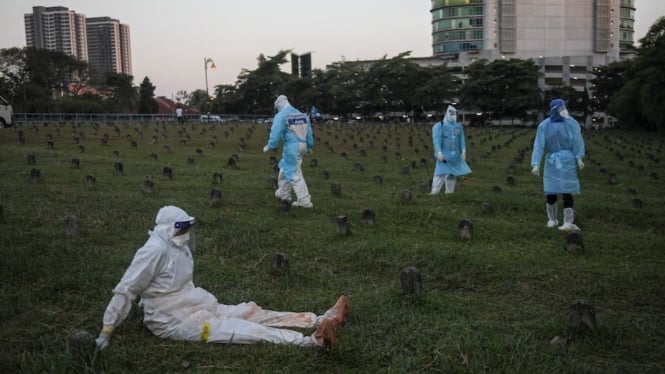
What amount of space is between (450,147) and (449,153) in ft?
0.43

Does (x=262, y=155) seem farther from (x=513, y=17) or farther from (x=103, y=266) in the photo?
(x=513, y=17)

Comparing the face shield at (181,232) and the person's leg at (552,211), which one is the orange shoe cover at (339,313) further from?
the person's leg at (552,211)

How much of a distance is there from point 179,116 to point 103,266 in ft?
116

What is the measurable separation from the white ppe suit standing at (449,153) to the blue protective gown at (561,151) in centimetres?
277

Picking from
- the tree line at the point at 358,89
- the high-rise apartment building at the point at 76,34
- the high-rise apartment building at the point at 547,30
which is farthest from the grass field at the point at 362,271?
the high-rise apartment building at the point at 76,34

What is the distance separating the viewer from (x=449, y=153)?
11578 mm

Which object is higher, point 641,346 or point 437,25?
point 437,25

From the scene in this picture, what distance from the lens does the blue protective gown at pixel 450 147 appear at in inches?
454

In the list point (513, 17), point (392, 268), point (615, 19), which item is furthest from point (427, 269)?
point (615, 19)

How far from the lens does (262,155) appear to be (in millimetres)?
19547

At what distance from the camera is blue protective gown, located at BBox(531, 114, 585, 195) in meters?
8.58

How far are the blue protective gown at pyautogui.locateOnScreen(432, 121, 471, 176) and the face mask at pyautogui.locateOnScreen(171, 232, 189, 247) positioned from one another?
7.69 metres

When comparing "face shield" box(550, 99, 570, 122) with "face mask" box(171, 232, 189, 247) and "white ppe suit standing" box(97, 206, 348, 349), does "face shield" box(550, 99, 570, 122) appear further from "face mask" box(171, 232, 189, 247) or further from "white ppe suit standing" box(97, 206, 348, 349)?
"face mask" box(171, 232, 189, 247)

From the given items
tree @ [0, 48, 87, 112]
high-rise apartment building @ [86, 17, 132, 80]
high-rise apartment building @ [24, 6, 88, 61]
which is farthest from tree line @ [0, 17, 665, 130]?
high-rise apartment building @ [86, 17, 132, 80]
